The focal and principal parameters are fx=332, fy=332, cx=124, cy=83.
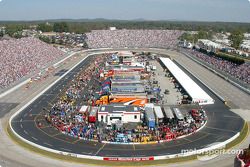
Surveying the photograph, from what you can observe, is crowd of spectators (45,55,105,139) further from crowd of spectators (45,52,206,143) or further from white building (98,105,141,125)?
white building (98,105,141,125)

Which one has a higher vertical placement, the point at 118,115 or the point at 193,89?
the point at 193,89

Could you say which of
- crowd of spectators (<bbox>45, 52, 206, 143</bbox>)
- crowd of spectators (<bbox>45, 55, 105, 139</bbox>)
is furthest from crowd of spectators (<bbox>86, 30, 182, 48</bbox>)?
crowd of spectators (<bbox>45, 52, 206, 143</bbox>)

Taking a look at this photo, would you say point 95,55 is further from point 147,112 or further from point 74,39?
point 147,112

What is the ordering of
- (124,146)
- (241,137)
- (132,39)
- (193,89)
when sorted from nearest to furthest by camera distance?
(124,146) < (241,137) < (193,89) < (132,39)

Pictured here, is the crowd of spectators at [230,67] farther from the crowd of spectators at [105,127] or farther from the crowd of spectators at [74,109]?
the crowd of spectators at [74,109]

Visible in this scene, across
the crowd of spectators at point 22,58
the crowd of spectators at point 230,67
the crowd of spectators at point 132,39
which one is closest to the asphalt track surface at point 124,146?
the crowd of spectators at point 22,58

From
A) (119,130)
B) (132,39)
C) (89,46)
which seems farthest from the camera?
(132,39)

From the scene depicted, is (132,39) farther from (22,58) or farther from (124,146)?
(124,146)

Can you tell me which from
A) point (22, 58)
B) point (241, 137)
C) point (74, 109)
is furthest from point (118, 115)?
point (22, 58)
